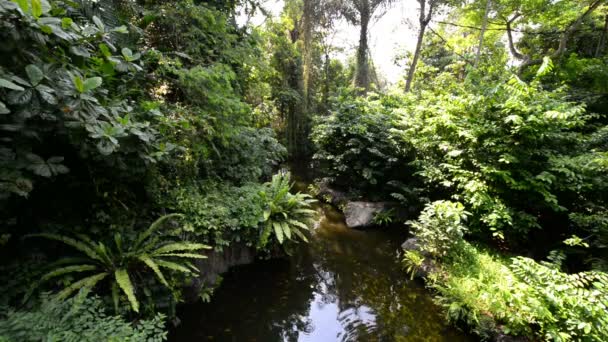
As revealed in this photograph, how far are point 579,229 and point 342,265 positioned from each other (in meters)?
4.24

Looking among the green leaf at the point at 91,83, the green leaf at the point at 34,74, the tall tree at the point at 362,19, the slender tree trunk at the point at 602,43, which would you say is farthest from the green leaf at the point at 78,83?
the slender tree trunk at the point at 602,43

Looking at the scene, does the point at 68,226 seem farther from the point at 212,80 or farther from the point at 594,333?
the point at 594,333

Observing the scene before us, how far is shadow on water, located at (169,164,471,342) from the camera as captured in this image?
352 cm

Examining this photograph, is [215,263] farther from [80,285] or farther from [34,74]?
[34,74]

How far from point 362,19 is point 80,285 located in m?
12.4

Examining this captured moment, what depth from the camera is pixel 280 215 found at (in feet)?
15.4

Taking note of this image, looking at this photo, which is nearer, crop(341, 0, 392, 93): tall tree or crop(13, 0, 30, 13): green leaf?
crop(13, 0, 30, 13): green leaf

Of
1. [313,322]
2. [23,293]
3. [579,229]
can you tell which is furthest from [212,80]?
[579,229]

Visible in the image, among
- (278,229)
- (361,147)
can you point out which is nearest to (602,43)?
(361,147)

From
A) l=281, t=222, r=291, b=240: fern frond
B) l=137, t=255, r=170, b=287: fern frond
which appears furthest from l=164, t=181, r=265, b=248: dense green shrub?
l=137, t=255, r=170, b=287: fern frond

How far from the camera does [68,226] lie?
2857 millimetres

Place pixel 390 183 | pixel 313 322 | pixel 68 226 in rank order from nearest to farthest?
pixel 68 226
pixel 313 322
pixel 390 183

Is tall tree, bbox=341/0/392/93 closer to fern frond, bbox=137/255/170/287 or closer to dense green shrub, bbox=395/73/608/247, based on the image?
dense green shrub, bbox=395/73/608/247

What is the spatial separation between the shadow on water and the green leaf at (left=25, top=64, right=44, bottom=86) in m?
2.91
